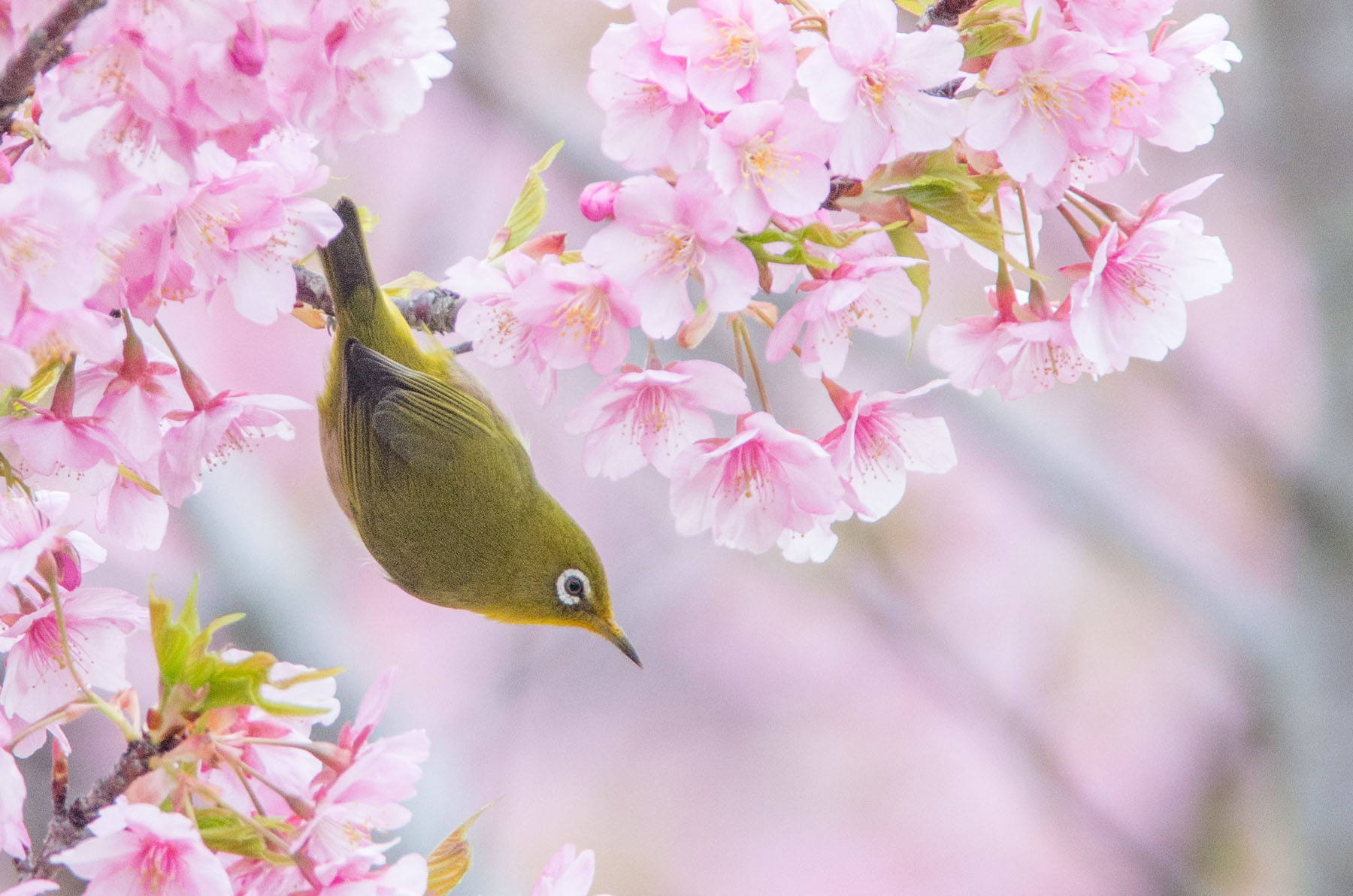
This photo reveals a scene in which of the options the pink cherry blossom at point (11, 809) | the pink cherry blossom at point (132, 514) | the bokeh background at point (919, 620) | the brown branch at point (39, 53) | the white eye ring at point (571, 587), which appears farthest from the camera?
the bokeh background at point (919, 620)

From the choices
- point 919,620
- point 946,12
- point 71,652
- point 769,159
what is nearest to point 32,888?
point 71,652

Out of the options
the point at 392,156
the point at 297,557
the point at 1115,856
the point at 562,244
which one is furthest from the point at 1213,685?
the point at 562,244

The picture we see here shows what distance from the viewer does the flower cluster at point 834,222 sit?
0.40 m

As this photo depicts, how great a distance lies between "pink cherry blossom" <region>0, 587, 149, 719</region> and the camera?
20.0 inches

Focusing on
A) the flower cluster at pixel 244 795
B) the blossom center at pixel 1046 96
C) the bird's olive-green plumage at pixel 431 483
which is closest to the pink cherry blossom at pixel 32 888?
the flower cluster at pixel 244 795

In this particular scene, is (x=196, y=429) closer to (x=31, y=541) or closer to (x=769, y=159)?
(x=31, y=541)

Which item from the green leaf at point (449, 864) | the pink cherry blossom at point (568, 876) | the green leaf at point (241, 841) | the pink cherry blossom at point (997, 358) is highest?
the pink cherry blossom at point (997, 358)

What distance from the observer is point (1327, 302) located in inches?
65.1

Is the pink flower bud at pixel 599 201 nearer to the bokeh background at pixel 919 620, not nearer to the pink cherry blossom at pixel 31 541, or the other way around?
the pink cherry blossom at pixel 31 541

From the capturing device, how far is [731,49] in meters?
0.40

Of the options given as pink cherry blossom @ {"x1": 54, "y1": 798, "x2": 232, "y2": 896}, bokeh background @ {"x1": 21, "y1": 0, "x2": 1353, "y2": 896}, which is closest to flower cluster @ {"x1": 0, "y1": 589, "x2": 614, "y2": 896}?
pink cherry blossom @ {"x1": 54, "y1": 798, "x2": 232, "y2": 896}

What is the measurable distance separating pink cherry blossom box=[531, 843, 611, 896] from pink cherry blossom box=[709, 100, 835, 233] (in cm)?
29

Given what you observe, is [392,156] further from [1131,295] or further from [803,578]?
[1131,295]

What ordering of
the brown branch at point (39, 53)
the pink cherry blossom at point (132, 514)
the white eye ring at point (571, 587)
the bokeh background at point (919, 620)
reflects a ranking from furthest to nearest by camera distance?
the bokeh background at point (919, 620) → the white eye ring at point (571, 587) → the pink cherry blossom at point (132, 514) → the brown branch at point (39, 53)
